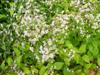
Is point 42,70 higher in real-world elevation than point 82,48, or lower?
lower

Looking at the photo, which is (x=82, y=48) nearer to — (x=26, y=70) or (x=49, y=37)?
(x=49, y=37)

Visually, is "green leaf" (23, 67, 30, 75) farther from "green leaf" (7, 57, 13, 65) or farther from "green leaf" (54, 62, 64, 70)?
"green leaf" (54, 62, 64, 70)

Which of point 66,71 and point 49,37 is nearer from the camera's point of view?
point 66,71

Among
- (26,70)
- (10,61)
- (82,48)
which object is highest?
(82,48)

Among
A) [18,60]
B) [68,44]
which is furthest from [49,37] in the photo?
[18,60]

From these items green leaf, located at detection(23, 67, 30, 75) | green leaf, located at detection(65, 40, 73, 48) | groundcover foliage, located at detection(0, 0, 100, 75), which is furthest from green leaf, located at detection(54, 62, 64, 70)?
green leaf, located at detection(23, 67, 30, 75)

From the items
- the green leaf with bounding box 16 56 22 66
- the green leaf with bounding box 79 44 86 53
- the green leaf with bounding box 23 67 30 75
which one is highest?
the green leaf with bounding box 79 44 86 53

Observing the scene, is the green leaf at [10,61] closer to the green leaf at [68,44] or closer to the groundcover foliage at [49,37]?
the groundcover foliage at [49,37]

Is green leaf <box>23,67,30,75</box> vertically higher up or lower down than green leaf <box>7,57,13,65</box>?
lower down

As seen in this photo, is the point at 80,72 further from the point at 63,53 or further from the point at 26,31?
the point at 26,31
